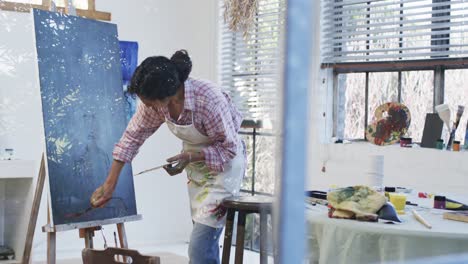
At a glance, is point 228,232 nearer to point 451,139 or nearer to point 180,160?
point 180,160

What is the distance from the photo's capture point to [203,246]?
90.0 inches

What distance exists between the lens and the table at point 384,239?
3.17 feet

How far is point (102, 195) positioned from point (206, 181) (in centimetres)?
65

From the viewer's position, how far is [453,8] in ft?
9.53

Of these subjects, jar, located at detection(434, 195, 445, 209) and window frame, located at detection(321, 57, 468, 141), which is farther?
window frame, located at detection(321, 57, 468, 141)

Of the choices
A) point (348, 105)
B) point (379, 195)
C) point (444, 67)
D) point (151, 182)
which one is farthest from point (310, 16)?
point (151, 182)

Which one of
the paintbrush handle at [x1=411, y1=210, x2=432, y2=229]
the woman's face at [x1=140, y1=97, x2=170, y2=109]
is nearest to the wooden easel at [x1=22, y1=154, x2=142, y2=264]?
the woman's face at [x1=140, y1=97, x2=170, y2=109]

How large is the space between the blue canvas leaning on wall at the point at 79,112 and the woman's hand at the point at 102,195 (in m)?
0.05

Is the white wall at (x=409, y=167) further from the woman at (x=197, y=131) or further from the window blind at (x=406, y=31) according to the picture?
the woman at (x=197, y=131)

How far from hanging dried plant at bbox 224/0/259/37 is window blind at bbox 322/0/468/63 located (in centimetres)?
72

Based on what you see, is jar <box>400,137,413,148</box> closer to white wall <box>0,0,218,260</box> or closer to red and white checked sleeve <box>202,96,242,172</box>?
red and white checked sleeve <box>202,96,242,172</box>

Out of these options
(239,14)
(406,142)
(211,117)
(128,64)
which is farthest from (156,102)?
(239,14)

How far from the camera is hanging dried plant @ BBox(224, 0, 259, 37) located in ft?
12.6

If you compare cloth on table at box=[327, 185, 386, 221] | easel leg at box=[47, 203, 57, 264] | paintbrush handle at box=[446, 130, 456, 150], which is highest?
paintbrush handle at box=[446, 130, 456, 150]
